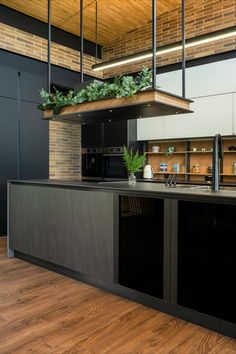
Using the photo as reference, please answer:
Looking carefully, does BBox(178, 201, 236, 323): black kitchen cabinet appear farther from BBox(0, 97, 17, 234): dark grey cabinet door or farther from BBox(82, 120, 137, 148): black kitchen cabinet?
BBox(82, 120, 137, 148): black kitchen cabinet

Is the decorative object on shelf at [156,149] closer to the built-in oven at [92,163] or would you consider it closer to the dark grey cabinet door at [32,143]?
the built-in oven at [92,163]

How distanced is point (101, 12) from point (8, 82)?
6.99ft

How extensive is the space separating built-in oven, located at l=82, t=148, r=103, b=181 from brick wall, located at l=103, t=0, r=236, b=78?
182cm

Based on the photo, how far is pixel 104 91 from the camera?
3273 mm

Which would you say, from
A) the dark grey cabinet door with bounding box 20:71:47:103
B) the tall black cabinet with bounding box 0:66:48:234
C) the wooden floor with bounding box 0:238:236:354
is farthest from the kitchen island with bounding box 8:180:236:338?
the dark grey cabinet door with bounding box 20:71:47:103

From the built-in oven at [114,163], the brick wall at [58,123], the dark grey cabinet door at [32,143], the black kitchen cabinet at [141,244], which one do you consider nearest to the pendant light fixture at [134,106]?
the black kitchen cabinet at [141,244]

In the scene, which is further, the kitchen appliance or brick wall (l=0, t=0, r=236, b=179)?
the kitchen appliance

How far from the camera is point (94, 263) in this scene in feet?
9.90

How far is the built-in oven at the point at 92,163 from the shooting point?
6.78 metres

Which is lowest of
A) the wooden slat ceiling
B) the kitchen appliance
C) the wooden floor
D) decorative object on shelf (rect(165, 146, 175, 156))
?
the wooden floor

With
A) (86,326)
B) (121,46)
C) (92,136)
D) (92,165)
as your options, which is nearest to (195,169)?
(92,165)

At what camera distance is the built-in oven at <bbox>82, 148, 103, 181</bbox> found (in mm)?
6777

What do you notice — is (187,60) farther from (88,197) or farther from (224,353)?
(224,353)

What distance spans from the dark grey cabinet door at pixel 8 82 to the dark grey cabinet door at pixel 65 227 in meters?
2.06
